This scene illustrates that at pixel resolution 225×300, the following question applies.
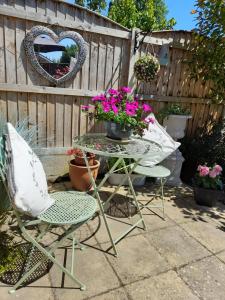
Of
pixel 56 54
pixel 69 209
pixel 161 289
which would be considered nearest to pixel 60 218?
pixel 69 209

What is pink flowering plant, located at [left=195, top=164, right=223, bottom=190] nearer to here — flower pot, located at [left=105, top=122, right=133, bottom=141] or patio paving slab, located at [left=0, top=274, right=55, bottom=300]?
flower pot, located at [left=105, top=122, right=133, bottom=141]

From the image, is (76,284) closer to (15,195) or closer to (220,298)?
(15,195)

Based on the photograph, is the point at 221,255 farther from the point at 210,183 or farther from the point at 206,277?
the point at 210,183

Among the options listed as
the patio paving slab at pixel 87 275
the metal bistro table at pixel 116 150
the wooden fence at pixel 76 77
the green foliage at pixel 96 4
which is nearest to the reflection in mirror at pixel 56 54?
the wooden fence at pixel 76 77

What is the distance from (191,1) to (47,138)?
280 cm

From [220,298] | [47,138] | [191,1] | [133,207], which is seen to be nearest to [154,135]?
[133,207]

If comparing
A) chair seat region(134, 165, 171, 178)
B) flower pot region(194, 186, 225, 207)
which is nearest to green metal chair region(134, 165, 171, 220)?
chair seat region(134, 165, 171, 178)

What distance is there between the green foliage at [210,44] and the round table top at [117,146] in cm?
193

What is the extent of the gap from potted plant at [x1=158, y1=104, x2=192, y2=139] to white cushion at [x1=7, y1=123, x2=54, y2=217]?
96.3 inches

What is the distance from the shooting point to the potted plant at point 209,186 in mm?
2959

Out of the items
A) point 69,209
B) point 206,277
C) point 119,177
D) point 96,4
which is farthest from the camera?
point 96,4

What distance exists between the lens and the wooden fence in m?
2.66

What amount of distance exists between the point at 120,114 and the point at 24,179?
3.22 feet

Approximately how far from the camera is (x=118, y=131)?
2088 millimetres
